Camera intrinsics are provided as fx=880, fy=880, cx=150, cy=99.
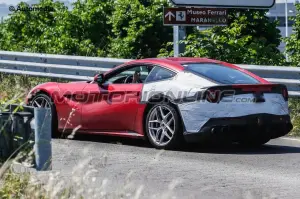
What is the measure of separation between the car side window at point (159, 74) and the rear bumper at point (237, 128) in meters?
0.99

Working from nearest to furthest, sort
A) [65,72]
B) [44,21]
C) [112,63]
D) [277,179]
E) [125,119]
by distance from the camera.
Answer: [277,179], [125,119], [112,63], [65,72], [44,21]

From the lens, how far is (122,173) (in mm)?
9680

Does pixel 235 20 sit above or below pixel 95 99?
above

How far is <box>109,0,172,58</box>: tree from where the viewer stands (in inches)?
849

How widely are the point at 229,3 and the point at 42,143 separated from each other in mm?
11711

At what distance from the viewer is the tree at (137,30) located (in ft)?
70.7

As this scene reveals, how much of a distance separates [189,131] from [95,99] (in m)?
1.85

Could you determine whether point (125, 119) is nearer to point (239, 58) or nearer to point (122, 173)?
point (122, 173)

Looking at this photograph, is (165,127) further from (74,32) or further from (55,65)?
(74,32)

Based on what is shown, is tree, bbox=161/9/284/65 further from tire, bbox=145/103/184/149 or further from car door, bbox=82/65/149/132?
tire, bbox=145/103/184/149

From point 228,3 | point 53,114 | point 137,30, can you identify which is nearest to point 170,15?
point 228,3

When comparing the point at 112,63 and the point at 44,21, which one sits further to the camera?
the point at 44,21

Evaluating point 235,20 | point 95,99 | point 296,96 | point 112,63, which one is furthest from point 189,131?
point 235,20

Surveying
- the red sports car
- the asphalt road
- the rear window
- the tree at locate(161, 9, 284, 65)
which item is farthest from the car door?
the tree at locate(161, 9, 284, 65)
